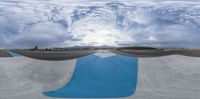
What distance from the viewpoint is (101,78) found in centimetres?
548

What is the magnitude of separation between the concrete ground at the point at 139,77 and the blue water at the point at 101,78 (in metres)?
0.09

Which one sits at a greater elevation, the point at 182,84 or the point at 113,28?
the point at 113,28

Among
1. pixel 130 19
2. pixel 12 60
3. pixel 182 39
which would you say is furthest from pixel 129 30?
pixel 12 60

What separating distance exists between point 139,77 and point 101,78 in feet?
1.83

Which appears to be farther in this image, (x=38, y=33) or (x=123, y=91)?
(x=38, y=33)

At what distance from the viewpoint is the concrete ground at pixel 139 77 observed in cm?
541

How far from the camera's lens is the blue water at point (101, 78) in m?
5.41

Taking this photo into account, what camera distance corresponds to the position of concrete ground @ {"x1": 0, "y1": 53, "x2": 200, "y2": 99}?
17.7 feet

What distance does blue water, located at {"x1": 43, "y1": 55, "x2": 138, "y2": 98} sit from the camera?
5406mm

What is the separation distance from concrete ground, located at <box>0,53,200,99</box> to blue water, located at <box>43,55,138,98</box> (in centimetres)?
9

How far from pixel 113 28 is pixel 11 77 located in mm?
1684

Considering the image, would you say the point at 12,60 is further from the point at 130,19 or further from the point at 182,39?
the point at 182,39

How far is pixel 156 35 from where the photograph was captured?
228 inches

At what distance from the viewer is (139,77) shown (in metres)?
5.56
